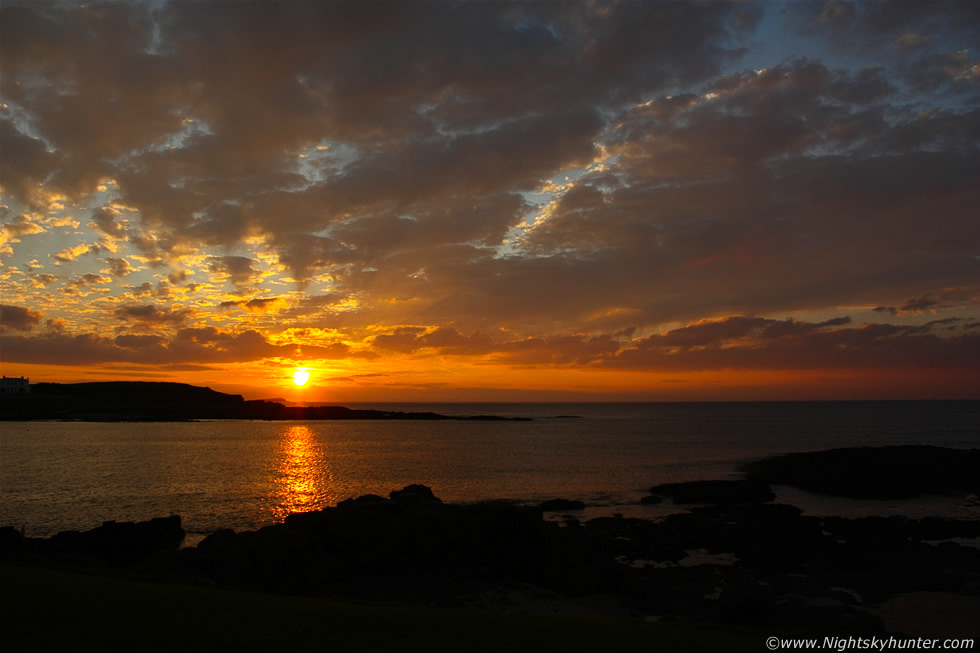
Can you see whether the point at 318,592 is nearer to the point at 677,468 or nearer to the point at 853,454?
the point at 677,468

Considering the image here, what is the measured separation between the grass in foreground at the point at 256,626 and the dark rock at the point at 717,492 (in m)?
33.9

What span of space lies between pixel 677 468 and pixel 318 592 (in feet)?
180

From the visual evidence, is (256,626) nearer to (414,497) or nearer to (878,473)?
(414,497)

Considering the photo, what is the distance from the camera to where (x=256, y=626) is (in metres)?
13.1

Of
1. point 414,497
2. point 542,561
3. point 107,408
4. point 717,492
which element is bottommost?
point 717,492

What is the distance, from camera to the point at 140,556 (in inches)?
1204

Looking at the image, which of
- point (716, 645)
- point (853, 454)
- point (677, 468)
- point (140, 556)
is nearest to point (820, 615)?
point (716, 645)

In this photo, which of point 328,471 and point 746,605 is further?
point 328,471

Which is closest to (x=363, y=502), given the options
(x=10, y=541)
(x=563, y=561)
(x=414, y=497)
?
(x=414, y=497)

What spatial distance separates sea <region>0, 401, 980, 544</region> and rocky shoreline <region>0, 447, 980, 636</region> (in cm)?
811

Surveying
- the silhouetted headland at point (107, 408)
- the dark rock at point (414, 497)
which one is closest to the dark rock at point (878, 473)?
the dark rock at point (414, 497)

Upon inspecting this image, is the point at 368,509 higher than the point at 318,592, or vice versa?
the point at 368,509

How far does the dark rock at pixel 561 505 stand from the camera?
148ft

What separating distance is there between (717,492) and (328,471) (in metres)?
43.2
